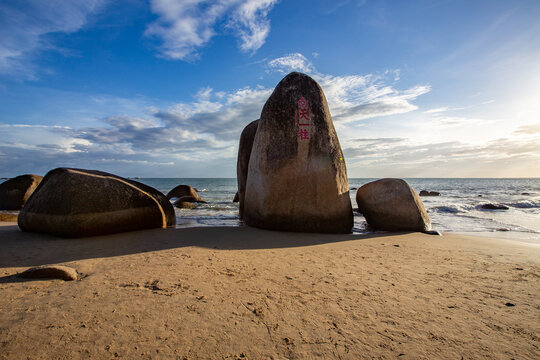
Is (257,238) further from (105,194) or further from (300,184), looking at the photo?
(105,194)

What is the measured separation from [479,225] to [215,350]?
809 centimetres

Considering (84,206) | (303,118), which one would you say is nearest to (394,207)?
(303,118)

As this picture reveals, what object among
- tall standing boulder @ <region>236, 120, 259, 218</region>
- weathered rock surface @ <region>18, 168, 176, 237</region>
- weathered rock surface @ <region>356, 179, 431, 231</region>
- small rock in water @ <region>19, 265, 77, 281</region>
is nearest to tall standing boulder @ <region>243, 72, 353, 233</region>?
weathered rock surface @ <region>356, 179, 431, 231</region>

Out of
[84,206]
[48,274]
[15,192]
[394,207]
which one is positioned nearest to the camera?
[48,274]

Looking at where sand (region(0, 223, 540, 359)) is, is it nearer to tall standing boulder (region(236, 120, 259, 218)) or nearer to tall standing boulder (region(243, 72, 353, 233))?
tall standing boulder (region(243, 72, 353, 233))

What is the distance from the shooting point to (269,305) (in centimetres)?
207

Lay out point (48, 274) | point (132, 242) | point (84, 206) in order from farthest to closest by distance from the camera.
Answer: point (84, 206)
point (132, 242)
point (48, 274)

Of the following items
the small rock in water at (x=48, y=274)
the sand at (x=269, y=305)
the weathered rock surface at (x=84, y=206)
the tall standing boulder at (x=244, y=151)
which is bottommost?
the sand at (x=269, y=305)

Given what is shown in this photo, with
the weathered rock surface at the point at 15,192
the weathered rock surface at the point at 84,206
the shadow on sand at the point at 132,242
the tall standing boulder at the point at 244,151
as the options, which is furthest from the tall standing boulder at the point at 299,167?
the weathered rock surface at the point at 15,192

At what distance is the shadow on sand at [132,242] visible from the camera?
10.8ft

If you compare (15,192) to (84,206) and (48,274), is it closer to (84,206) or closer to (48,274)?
(84,206)

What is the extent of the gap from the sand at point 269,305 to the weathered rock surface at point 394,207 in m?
2.00

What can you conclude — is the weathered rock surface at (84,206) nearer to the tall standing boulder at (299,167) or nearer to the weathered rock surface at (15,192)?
the tall standing boulder at (299,167)

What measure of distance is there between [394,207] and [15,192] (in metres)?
12.3
